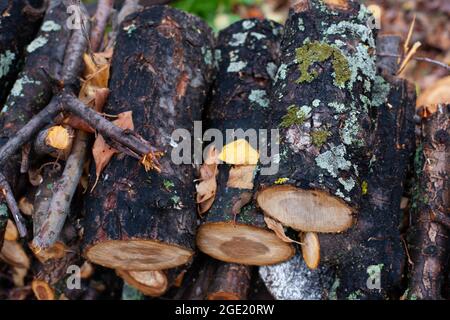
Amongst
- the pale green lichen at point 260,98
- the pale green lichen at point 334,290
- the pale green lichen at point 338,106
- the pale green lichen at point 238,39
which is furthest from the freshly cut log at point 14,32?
the pale green lichen at point 334,290

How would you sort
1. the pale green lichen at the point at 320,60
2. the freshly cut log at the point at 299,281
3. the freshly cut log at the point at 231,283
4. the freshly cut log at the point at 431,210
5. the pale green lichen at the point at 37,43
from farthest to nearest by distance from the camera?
1. the pale green lichen at the point at 37,43
2. the freshly cut log at the point at 231,283
3. the freshly cut log at the point at 299,281
4. the freshly cut log at the point at 431,210
5. the pale green lichen at the point at 320,60

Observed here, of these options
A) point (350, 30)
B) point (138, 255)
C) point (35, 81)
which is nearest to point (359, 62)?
point (350, 30)

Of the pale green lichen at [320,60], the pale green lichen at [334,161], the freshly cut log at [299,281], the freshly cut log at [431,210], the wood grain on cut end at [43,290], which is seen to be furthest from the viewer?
the wood grain on cut end at [43,290]

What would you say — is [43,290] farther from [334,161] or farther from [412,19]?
[412,19]

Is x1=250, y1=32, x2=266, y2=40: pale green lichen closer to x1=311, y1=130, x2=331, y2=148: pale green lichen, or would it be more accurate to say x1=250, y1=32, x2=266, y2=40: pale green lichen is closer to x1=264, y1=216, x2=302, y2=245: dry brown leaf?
x1=311, y1=130, x2=331, y2=148: pale green lichen

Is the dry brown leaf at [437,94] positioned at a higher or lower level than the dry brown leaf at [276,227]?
higher

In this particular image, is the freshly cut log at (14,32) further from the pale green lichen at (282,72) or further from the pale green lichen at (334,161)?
the pale green lichen at (334,161)

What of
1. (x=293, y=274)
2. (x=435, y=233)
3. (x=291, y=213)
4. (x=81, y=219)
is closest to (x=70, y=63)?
(x=81, y=219)
